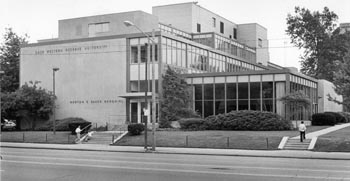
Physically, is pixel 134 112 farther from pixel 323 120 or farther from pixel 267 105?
pixel 323 120

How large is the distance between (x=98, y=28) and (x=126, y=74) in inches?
389

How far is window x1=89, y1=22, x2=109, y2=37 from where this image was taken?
54987mm

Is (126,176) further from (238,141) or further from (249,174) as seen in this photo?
(238,141)

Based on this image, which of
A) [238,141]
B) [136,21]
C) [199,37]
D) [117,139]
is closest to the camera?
[238,141]

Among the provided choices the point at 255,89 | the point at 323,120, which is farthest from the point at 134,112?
the point at 323,120

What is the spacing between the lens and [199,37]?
71.2 meters

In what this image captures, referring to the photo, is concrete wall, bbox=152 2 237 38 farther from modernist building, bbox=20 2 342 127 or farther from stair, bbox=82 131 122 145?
stair, bbox=82 131 122 145

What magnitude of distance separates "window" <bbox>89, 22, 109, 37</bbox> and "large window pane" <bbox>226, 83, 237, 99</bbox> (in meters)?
Answer: 17.0

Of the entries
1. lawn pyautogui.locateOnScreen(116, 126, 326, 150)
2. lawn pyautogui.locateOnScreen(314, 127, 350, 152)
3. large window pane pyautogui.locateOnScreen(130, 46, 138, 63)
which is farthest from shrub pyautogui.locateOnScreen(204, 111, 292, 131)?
large window pane pyautogui.locateOnScreen(130, 46, 138, 63)

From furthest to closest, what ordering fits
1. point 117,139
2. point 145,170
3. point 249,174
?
point 117,139 < point 145,170 < point 249,174

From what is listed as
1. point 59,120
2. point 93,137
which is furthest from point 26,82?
point 93,137

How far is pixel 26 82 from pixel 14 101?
4.30m

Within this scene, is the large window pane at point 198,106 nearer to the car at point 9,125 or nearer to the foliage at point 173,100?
the foliage at point 173,100

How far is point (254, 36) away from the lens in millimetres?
84438
